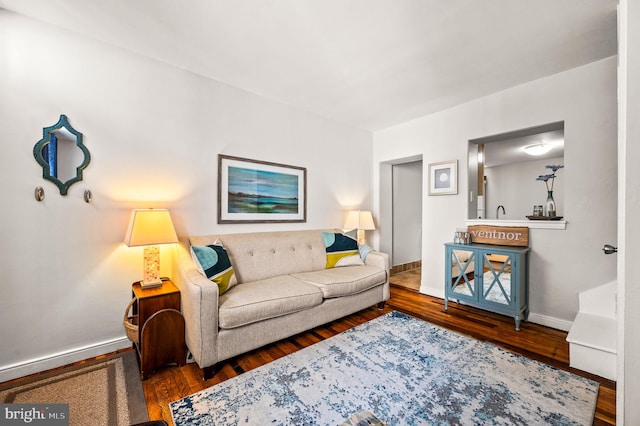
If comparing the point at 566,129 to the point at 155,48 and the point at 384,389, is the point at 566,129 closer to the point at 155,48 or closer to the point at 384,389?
the point at 384,389

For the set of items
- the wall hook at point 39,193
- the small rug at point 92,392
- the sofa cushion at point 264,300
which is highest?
the wall hook at point 39,193

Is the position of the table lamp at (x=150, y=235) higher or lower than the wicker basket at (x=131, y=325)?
higher

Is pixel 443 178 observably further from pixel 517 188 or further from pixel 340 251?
pixel 517 188

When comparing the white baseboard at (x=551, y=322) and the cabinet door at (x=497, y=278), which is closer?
the white baseboard at (x=551, y=322)

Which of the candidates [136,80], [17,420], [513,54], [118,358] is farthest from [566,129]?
[118,358]

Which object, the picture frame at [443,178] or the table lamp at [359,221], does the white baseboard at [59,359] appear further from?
the picture frame at [443,178]

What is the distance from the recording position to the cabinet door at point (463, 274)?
2.88 m

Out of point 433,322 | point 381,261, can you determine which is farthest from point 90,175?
point 433,322

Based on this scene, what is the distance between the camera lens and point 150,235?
78.3 inches

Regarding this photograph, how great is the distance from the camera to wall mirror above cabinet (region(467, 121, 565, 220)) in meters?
Result: 3.99

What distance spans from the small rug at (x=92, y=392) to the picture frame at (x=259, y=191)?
1467 mm

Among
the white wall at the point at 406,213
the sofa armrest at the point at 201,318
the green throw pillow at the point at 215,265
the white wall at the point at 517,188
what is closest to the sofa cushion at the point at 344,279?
the green throw pillow at the point at 215,265

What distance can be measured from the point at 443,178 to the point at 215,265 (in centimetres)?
295

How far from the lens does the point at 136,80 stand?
224 cm
